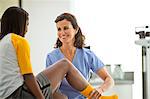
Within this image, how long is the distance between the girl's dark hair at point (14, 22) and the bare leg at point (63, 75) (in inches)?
11.6

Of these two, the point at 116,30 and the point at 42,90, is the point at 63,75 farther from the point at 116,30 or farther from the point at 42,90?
the point at 116,30

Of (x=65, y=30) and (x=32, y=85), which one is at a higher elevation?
(x=65, y=30)

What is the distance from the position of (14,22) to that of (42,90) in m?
0.39

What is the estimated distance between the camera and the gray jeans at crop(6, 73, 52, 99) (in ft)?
4.98

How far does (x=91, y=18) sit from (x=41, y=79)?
187cm

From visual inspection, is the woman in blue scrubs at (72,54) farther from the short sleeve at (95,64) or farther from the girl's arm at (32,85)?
the girl's arm at (32,85)

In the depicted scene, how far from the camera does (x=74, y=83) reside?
1774mm

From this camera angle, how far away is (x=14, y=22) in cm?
156

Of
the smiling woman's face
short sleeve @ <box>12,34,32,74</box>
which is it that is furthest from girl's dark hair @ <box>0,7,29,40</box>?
the smiling woman's face

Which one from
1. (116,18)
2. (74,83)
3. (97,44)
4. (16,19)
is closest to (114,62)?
(97,44)

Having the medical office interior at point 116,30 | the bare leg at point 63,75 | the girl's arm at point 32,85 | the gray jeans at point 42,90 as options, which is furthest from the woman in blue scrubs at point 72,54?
the medical office interior at point 116,30

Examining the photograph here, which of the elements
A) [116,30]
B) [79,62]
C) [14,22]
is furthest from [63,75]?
[116,30]

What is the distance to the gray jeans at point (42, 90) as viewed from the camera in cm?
152

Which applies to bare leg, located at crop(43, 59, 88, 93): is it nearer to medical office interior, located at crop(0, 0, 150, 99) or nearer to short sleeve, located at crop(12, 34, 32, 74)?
short sleeve, located at crop(12, 34, 32, 74)
